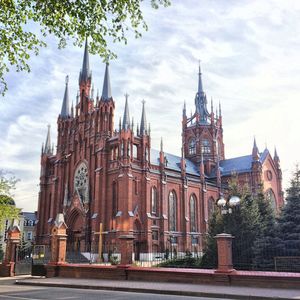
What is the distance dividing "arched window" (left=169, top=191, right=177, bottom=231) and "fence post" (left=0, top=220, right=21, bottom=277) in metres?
25.1

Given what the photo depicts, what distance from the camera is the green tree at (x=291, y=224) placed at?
22.0 metres

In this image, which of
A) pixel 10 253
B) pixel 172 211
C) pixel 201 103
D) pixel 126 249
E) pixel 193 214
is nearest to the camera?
pixel 126 249

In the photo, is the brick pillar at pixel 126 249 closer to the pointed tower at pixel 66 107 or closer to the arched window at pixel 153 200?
the arched window at pixel 153 200

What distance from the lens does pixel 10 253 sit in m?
26.7

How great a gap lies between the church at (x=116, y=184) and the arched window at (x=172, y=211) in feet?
0.42

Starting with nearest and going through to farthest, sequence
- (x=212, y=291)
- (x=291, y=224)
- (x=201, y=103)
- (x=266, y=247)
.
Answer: (x=212, y=291) < (x=266, y=247) < (x=291, y=224) < (x=201, y=103)

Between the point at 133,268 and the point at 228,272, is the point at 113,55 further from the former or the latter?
the point at 133,268

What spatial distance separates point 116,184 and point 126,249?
25.2 m

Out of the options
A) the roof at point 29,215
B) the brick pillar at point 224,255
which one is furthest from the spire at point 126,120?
the roof at point 29,215

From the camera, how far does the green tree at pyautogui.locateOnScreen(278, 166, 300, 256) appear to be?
2195cm

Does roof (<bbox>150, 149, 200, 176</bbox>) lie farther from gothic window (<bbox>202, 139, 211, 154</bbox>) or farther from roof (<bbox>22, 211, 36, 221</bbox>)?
→ roof (<bbox>22, 211, 36, 221</bbox>)

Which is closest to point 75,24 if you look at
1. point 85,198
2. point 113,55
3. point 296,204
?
point 113,55

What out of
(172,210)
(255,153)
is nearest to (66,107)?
(172,210)

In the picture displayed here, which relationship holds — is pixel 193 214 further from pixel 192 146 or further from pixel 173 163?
pixel 192 146
